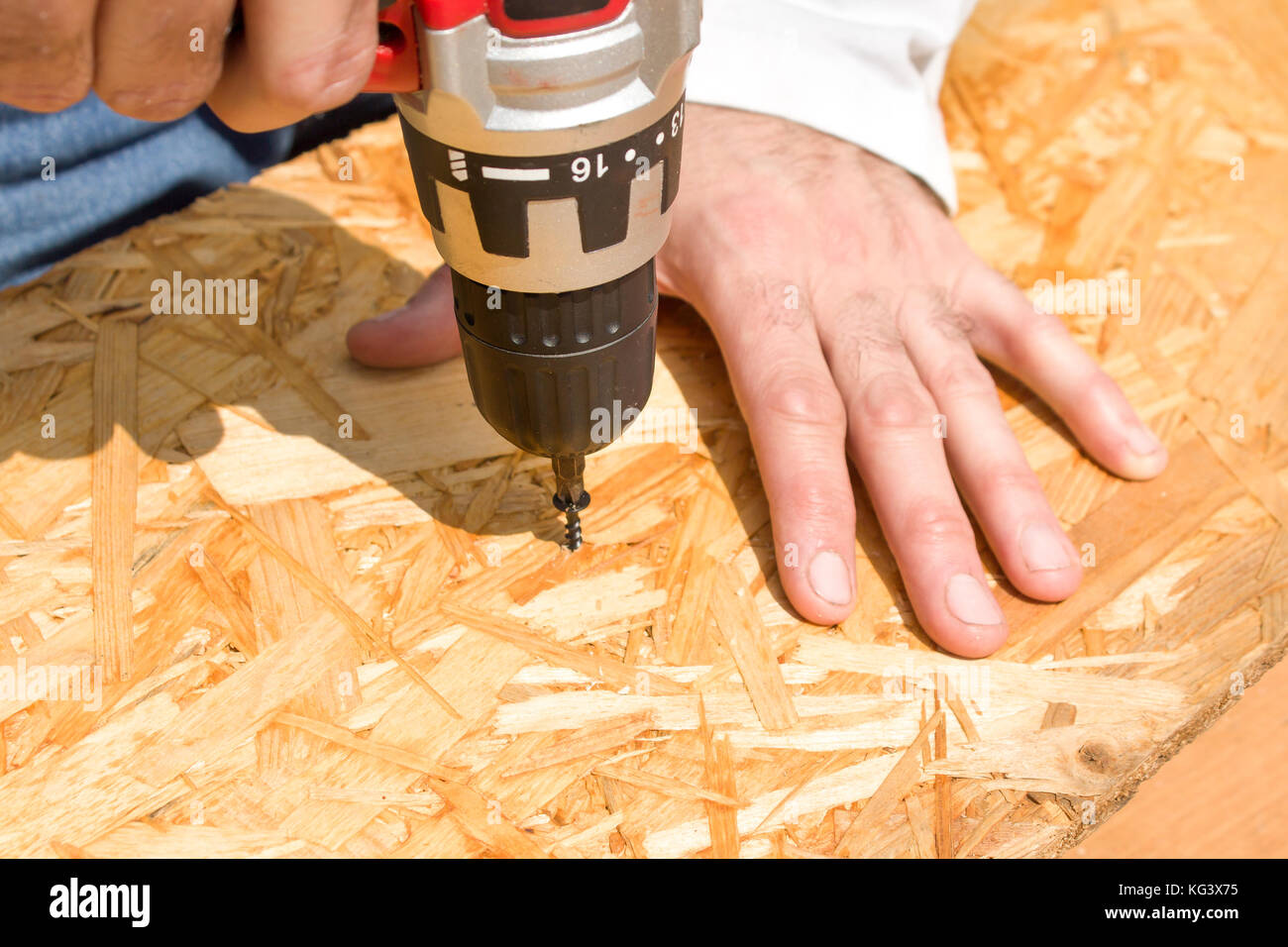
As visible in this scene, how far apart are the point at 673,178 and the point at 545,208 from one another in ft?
0.35

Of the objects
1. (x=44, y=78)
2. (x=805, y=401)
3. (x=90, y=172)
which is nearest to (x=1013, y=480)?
(x=805, y=401)

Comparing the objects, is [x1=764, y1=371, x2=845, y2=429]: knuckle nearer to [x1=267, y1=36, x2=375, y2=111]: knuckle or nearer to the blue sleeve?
[x1=267, y1=36, x2=375, y2=111]: knuckle

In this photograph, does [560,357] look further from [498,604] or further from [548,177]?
[498,604]

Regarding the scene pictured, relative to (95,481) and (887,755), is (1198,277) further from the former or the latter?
(95,481)

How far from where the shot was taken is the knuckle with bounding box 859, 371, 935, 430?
3.67ft

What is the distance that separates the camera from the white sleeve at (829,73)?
53.5 inches

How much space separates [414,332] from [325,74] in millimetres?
542

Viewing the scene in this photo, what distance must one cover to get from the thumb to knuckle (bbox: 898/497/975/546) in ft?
1.64

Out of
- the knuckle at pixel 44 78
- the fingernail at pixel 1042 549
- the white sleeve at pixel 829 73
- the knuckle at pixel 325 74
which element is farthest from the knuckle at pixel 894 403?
the knuckle at pixel 44 78

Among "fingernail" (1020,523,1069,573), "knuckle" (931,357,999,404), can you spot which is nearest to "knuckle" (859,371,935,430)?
"knuckle" (931,357,999,404)

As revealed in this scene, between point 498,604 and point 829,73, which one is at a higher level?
point 829,73

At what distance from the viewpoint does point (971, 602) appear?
0.98 metres

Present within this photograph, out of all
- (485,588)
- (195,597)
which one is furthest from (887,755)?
(195,597)

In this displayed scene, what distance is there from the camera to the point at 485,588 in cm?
102
